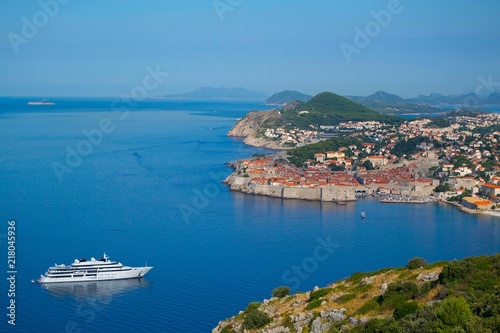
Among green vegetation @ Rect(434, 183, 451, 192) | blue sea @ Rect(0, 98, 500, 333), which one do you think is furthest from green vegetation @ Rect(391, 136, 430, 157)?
blue sea @ Rect(0, 98, 500, 333)

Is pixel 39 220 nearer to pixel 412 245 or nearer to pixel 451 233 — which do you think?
pixel 412 245

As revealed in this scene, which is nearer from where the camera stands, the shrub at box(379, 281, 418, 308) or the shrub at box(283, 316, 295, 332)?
the shrub at box(379, 281, 418, 308)

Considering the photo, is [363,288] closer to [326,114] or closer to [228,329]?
[228,329]

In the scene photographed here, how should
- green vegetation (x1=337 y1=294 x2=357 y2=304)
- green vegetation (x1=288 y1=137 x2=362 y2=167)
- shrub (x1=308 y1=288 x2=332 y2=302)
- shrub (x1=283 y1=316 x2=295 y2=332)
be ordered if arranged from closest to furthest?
shrub (x1=283 y1=316 x2=295 y2=332), green vegetation (x1=337 y1=294 x2=357 y2=304), shrub (x1=308 y1=288 x2=332 y2=302), green vegetation (x1=288 y1=137 x2=362 y2=167)

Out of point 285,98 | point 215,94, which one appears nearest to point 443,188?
point 285,98

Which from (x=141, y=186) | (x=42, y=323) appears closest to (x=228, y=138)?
(x=141, y=186)

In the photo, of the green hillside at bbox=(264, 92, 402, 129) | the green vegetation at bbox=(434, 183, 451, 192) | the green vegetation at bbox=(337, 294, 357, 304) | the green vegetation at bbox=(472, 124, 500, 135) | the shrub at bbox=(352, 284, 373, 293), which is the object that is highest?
the green hillside at bbox=(264, 92, 402, 129)

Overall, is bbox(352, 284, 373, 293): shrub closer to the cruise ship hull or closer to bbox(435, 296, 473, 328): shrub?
bbox(435, 296, 473, 328): shrub
